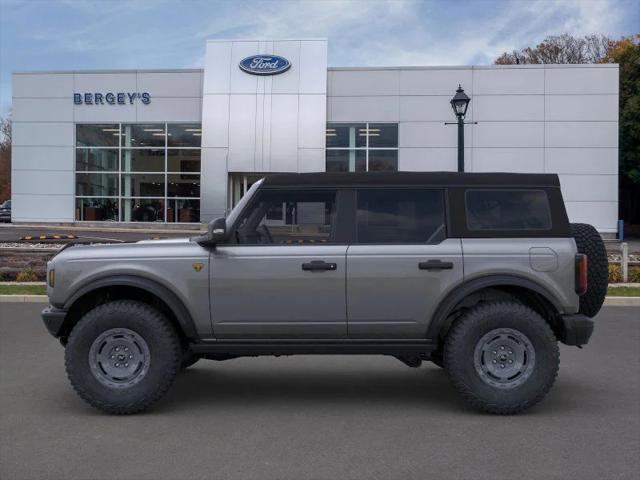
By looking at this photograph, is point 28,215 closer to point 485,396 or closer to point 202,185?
point 202,185

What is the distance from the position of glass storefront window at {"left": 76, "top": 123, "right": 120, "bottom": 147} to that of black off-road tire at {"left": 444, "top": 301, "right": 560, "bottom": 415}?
31638 millimetres

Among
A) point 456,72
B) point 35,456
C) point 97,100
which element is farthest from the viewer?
point 97,100

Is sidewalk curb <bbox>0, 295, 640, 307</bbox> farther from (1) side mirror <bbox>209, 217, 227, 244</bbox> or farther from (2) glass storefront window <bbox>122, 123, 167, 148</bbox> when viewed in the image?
(2) glass storefront window <bbox>122, 123, 167, 148</bbox>

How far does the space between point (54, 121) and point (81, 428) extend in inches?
1267

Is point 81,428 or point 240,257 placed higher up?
point 240,257

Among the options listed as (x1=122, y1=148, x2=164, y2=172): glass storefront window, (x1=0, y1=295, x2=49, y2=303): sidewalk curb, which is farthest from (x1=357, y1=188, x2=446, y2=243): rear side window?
(x1=122, y1=148, x2=164, y2=172): glass storefront window

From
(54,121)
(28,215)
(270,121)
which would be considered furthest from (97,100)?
(270,121)

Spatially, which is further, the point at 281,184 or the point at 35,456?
the point at 281,184

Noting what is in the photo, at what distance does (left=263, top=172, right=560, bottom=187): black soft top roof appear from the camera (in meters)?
5.42

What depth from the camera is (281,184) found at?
5.46 m

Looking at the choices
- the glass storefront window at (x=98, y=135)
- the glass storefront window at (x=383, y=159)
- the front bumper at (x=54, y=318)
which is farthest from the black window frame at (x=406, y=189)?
the glass storefront window at (x=98, y=135)

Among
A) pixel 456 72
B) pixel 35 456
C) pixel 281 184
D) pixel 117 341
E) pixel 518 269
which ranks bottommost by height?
pixel 35 456

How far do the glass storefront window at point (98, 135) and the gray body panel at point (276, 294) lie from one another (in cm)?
3087

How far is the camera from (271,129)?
3186 cm
